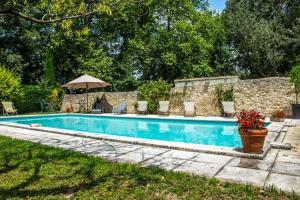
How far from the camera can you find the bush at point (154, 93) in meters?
17.2

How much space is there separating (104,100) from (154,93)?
16.3 ft

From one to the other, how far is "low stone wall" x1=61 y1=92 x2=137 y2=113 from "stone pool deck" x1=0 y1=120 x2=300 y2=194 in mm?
10852

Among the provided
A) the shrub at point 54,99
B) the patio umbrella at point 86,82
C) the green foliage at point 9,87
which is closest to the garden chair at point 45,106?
the shrub at point 54,99

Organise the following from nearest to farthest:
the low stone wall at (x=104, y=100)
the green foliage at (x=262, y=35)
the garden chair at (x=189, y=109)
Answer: the garden chair at (x=189, y=109) < the low stone wall at (x=104, y=100) < the green foliage at (x=262, y=35)

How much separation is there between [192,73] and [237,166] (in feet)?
63.1

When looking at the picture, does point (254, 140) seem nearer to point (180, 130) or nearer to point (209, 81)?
point (180, 130)

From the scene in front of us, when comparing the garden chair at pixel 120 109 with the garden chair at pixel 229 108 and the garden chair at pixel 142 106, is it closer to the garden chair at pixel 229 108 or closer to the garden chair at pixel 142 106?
the garden chair at pixel 142 106

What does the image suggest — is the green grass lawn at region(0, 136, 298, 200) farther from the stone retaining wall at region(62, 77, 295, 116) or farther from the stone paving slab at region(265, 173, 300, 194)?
the stone retaining wall at region(62, 77, 295, 116)

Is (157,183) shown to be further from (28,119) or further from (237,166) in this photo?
(28,119)

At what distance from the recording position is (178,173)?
460 centimetres

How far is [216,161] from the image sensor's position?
543 centimetres

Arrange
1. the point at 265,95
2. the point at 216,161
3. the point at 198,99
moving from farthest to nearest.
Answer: the point at 198,99
the point at 265,95
the point at 216,161

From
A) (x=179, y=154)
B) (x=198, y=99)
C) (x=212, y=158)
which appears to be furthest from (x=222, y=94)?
(x=212, y=158)

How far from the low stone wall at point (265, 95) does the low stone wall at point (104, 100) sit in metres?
6.92
